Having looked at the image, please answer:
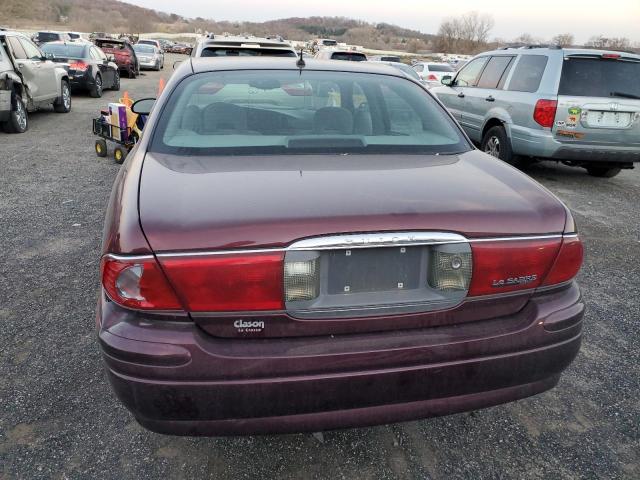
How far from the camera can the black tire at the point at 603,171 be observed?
25.8 feet

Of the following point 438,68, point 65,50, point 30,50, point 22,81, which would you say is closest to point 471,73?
point 22,81

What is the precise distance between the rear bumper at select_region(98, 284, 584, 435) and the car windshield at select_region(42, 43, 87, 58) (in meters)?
16.0

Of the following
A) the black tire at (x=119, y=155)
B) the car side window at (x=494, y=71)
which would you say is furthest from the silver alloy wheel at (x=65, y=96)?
the car side window at (x=494, y=71)

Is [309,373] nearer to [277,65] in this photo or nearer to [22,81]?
[277,65]

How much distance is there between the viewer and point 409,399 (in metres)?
1.92

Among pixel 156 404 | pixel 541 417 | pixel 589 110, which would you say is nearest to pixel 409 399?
pixel 156 404

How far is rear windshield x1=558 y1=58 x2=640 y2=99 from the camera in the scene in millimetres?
6645

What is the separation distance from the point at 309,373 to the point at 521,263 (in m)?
0.85

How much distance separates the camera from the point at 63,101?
39.9 feet

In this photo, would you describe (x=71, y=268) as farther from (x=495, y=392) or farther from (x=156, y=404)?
(x=495, y=392)

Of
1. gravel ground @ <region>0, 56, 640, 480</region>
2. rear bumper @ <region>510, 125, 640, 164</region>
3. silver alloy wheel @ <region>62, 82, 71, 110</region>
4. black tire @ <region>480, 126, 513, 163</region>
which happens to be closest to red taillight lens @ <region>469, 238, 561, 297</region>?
gravel ground @ <region>0, 56, 640, 480</region>

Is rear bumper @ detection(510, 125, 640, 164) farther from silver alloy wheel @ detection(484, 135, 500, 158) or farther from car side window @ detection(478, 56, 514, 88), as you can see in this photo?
car side window @ detection(478, 56, 514, 88)

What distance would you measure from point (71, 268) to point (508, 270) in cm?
331

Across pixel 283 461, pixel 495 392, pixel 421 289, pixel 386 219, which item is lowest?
pixel 283 461
